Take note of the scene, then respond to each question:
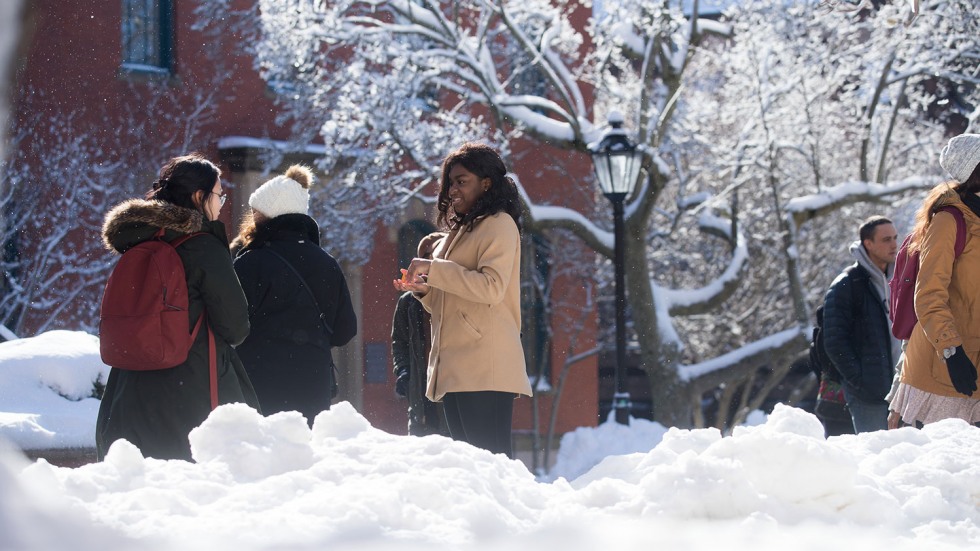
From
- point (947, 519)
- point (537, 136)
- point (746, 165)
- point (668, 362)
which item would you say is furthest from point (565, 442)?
point (947, 519)

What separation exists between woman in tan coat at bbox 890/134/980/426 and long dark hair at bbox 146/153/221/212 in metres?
2.89

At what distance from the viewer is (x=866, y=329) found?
24.4 feet

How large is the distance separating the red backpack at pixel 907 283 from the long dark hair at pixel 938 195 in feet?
0.17

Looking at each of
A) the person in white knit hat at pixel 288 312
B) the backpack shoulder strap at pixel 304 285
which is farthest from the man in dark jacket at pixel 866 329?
the backpack shoulder strap at pixel 304 285

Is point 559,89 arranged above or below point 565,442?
above

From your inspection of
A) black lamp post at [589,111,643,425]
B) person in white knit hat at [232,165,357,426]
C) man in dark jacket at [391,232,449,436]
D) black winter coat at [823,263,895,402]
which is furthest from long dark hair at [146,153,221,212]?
black lamp post at [589,111,643,425]

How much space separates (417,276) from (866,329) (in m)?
3.13

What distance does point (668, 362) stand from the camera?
17.3 meters

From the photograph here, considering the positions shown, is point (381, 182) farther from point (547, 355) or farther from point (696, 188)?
point (696, 188)

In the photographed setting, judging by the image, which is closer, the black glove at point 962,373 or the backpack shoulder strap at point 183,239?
the backpack shoulder strap at point 183,239

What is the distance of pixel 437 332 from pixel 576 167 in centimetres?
1665

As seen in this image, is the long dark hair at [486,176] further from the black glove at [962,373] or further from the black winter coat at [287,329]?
the black glove at [962,373]

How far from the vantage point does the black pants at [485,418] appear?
17.7ft

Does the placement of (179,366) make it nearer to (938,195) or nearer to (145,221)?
(145,221)
